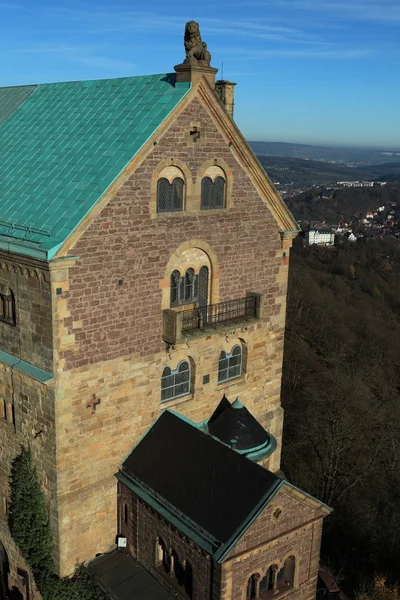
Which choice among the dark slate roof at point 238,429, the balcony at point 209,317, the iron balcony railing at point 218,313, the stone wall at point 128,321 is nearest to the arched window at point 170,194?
the stone wall at point 128,321

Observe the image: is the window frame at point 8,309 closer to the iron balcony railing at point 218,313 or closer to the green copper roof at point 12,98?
the iron balcony railing at point 218,313

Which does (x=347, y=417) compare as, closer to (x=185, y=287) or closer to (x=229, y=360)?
(x=229, y=360)

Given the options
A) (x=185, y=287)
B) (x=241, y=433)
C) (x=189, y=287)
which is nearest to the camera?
(x=241, y=433)

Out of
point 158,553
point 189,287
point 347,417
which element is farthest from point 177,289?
point 347,417

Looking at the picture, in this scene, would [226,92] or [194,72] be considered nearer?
[194,72]

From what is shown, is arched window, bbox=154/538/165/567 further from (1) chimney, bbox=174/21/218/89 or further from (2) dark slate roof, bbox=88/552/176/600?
(1) chimney, bbox=174/21/218/89

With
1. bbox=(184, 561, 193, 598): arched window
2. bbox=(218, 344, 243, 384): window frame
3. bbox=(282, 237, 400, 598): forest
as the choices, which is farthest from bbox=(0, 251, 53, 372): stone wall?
bbox=(282, 237, 400, 598): forest

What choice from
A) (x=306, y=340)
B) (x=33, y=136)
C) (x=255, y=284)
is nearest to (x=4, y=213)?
(x=33, y=136)
